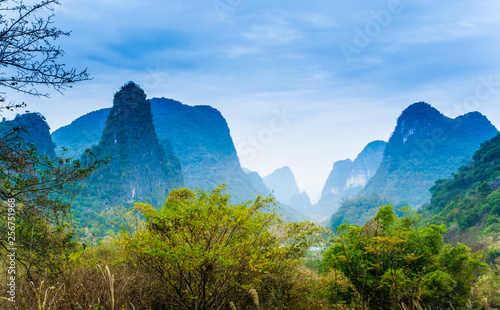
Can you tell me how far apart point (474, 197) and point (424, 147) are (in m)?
106

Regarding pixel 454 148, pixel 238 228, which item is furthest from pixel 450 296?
pixel 454 148

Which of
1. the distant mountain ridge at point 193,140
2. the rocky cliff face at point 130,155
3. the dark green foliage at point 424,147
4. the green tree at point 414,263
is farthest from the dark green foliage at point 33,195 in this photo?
the dark green foliage at point 424,147

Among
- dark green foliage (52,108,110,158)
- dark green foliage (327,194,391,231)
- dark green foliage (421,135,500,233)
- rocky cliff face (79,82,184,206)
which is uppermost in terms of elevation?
dark green foliage (52,108,110,158)

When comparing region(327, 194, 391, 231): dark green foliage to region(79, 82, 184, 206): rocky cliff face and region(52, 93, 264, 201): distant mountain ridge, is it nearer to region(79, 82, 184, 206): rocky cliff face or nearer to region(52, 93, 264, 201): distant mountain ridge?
region(52, 93, 264, 201): distant mountain ridge

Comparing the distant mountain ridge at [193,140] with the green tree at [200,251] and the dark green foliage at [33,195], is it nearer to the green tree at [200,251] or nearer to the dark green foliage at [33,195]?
the green tree at [200,251]

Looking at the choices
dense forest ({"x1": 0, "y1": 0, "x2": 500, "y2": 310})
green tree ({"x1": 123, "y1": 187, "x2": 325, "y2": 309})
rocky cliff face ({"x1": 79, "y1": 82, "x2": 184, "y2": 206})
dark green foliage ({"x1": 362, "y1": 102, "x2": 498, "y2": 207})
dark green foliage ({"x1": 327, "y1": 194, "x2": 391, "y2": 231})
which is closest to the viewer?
dense forest ({"x1": 0, "y1": 0, "x2": 500, "y2": 310})

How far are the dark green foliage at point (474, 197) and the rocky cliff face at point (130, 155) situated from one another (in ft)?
163

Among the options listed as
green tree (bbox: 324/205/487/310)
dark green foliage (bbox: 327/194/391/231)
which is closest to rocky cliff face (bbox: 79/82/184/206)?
dark green foliage (bbox: 327/194/391/231)

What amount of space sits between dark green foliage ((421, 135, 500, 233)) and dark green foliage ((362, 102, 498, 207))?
227 ft

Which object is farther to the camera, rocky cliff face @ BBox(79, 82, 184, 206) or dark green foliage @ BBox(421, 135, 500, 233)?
rocky cliff face @ BBox(79, 82, 184, 206)

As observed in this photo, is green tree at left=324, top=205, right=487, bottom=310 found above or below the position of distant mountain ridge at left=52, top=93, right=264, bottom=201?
below

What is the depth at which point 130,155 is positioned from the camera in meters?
66.6

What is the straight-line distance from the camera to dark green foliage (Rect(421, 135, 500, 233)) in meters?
29.2

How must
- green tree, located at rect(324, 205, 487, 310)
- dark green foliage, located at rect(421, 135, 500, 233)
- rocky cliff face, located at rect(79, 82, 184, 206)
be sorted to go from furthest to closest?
rocky cliff face, located at rect(79, 82, 184, 206), dark green foliage, located at rect(421, 135, 500, 233), green tree, located at rect(324, 205, 487, 310)
